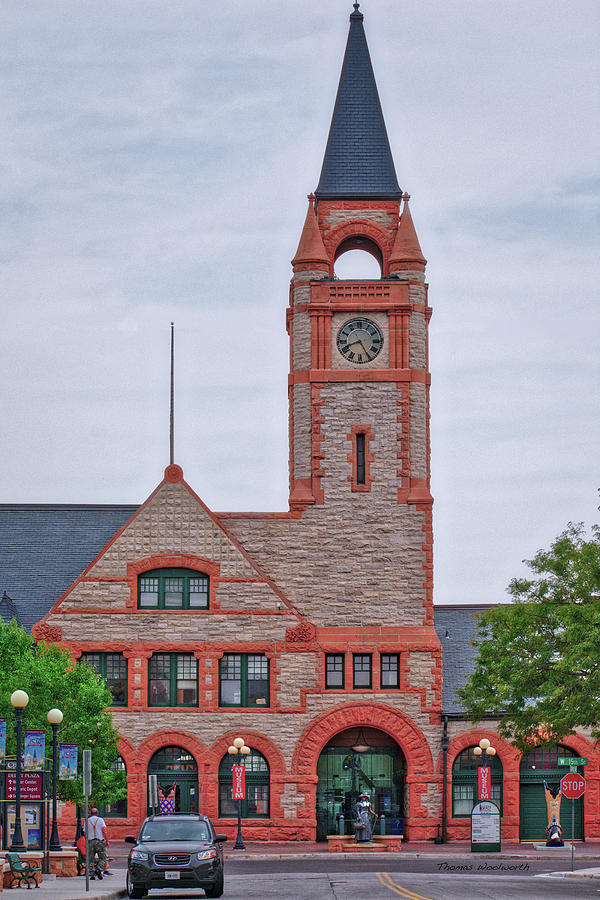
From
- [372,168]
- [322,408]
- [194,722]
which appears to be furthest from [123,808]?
[372,168]

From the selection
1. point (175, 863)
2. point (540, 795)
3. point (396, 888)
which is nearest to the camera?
point (175, 863)

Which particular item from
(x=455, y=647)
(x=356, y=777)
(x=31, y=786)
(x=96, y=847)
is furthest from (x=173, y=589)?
(x=31, y=786)

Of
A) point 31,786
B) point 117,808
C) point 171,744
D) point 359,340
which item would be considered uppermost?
point 359,340

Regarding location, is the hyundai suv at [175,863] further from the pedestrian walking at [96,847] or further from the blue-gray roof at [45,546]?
the blue-gray roof at [45,546]

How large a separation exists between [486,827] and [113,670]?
14.5 m

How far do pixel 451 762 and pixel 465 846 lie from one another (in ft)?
11.2

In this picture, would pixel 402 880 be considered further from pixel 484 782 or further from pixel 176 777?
pixel 176 777

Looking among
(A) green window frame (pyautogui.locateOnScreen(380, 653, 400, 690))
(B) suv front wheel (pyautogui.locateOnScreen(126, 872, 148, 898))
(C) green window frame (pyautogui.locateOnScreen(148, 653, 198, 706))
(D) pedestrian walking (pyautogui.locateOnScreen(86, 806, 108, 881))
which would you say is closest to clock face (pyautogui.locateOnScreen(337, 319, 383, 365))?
(A) green window frame (pyautogui.locateOnScreen(380, 653, 400, 690))

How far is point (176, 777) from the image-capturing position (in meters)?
53.2

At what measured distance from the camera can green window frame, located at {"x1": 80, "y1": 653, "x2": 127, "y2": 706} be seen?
176 ft

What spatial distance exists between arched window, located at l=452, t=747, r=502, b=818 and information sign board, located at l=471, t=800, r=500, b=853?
670 centimetres

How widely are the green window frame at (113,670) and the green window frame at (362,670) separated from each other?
8.01 metres

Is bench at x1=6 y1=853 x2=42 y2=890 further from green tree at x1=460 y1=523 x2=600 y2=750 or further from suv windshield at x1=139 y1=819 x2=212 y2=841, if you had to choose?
green tree at x1=460 y1=523 x2=600 y2=750

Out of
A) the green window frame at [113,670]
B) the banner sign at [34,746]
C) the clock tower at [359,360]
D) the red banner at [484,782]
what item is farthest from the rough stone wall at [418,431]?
the banner sign at [34,746]
